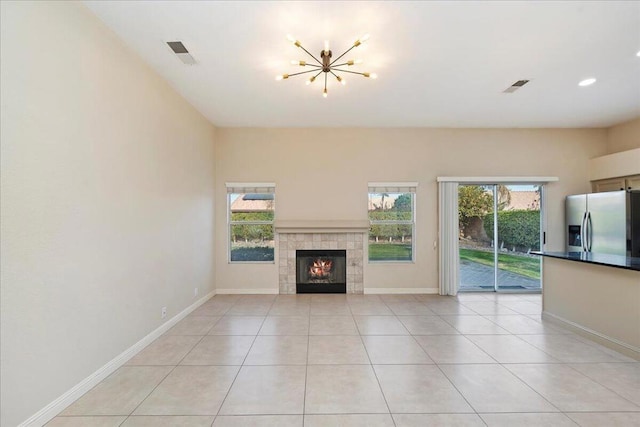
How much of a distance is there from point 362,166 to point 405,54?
2.74 meters

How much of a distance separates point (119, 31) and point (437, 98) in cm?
390

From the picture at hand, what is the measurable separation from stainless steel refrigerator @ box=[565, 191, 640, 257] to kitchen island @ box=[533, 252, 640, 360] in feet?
4.28

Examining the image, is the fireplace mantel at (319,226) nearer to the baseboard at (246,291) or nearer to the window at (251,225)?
the window at (251,225)

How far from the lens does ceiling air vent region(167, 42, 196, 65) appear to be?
3001 mm

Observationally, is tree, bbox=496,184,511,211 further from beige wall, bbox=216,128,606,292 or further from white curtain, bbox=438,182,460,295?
white curtain, bbox=438,182,460,295

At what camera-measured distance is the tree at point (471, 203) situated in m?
5.96

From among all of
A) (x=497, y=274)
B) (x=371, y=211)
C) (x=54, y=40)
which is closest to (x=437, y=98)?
(x=371, y=211)

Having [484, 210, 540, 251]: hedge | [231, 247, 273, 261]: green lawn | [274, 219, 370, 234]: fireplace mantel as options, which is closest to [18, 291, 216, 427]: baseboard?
[231, 247, 273, 261]: green lawn

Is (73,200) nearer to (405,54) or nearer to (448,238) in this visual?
(405,54)

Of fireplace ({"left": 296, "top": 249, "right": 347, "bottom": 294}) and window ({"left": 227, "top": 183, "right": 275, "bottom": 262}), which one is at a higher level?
window ({"left": 227, "top": 183, "right": 275, "bottom": 262})

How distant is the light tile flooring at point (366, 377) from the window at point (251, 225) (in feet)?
5.51

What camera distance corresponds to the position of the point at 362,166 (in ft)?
19.0

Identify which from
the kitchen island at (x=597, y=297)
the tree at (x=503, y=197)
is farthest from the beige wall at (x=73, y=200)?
the tree at (x=503, y=197)

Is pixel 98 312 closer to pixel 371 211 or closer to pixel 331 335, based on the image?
pixel 331 335
